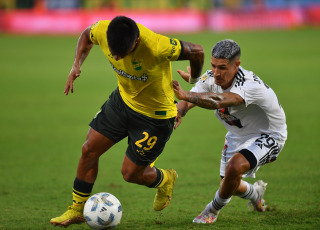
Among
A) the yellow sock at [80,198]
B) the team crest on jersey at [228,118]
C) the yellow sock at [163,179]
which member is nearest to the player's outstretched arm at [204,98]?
the team crest on jersey at [228,118]

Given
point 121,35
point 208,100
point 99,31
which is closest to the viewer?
point 121,35

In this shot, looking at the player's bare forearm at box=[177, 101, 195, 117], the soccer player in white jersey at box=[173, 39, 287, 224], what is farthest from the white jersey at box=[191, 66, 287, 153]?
the player's bare forearm at box=[177, 101, 195, 117]

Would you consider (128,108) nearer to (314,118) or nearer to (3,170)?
(3,170)

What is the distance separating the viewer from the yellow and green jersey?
5766mm

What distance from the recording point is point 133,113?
20.8 ft

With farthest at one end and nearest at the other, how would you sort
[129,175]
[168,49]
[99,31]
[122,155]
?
1. [122,155]
2. [129,175]
3. [99,31]
4. [168,49]

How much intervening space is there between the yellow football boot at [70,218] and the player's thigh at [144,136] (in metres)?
0.87

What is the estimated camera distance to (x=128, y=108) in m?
6.36

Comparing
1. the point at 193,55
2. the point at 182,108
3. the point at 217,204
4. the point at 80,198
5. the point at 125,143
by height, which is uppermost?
the point at 193,55

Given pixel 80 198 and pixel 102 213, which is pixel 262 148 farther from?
pixel 80 198

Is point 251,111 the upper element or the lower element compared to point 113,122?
upper

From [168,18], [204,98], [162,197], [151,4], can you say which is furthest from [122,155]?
[151,4]

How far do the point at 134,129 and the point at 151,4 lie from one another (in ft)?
117

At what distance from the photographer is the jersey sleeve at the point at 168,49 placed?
18.9 feet
